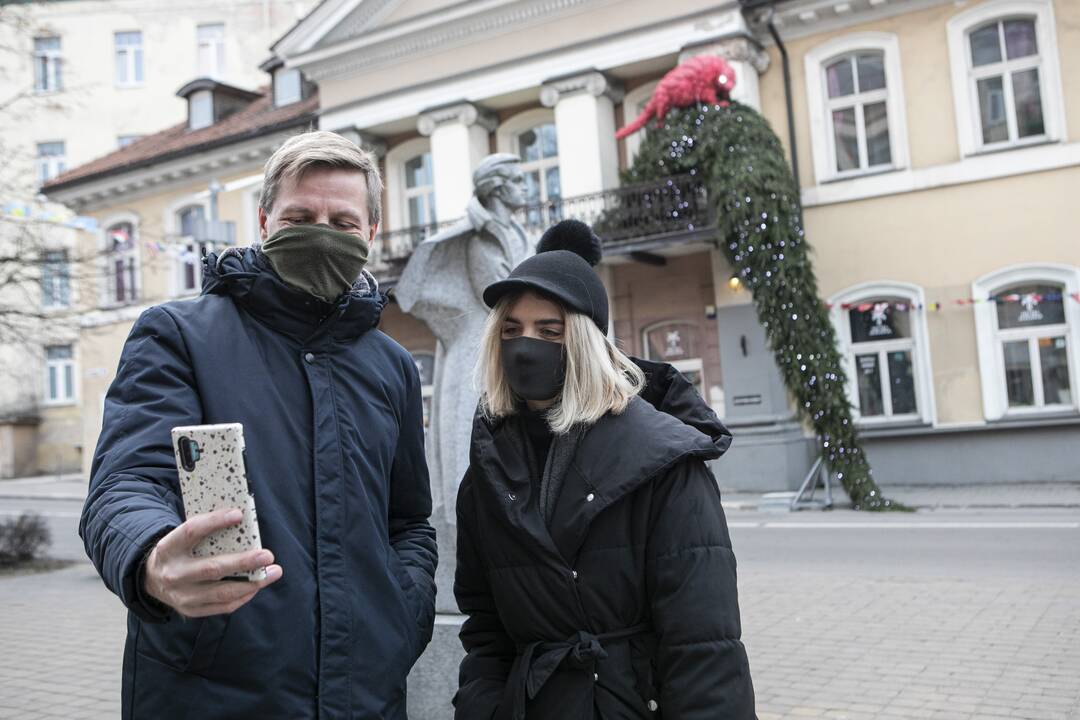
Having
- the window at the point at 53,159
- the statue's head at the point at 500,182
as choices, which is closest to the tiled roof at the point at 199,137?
the window at the point at 53,159

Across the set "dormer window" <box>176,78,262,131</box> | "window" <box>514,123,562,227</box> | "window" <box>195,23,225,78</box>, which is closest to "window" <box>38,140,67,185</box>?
"window" <box>195,23,225,78</box>

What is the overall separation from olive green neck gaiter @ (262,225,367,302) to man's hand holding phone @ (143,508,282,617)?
2.45 feet

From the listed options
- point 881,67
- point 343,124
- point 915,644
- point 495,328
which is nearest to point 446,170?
point 343,124

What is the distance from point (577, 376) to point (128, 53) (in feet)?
140

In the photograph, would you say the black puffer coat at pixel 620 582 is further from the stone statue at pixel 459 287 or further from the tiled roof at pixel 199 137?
the tiled roof at pixel 199 137

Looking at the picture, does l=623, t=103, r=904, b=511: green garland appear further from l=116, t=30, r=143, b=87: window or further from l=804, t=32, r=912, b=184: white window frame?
l=116, t=30, r=143, b=87: window

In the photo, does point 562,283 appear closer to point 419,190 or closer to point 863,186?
point 863,186

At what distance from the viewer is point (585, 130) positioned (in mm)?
18734

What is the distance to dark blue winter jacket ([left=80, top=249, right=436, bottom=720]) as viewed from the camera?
5.42 feet

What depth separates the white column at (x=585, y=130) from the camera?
18.6m

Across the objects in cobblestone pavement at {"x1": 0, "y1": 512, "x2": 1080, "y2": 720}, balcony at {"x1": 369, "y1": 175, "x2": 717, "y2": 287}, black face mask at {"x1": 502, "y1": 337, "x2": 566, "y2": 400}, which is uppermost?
balcony at {"x1": 369, "y1": 175, "x2": 717, "y2": 287}

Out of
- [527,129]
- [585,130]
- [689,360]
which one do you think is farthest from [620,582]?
[527,129]

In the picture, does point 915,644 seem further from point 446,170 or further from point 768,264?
point 446,170

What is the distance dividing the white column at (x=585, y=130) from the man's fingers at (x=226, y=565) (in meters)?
17.8
